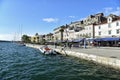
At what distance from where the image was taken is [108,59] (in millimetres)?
24828

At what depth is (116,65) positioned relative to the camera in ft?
74.2

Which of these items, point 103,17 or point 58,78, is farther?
point 103,17

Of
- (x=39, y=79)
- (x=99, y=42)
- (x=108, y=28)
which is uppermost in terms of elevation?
(x=108, y=28)

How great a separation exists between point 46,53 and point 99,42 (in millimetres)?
29819

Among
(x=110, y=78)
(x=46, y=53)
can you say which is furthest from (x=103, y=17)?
(x=110, y=78)

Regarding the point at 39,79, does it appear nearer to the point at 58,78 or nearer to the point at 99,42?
the point at 58,78

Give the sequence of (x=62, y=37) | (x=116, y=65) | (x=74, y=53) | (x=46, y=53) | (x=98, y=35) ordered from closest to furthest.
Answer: (x=116, y=65), (x=74, y=53), (x=46, y=53), (x=98, y=35), (x=62, y=37)

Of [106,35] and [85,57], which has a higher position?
[106,35]

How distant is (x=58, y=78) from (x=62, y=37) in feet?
352

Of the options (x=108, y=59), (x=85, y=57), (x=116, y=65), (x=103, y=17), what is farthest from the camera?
(x=103, y=17)

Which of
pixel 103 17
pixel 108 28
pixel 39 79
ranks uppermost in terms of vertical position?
pixel 103 17

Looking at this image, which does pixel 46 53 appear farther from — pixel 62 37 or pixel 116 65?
pixel 62 37

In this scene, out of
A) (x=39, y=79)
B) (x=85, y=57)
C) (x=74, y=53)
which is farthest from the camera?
(x=74, y=53)

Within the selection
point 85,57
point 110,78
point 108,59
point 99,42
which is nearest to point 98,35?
point 99,42
